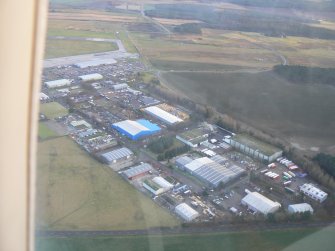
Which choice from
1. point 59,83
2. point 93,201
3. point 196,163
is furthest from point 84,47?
point 93,201

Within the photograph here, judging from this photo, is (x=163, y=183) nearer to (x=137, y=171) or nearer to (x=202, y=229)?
(x=137, y=171)

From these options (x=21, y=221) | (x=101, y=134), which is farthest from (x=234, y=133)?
(x=21, y=221)

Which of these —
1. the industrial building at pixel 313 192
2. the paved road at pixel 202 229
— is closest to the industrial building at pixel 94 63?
the paved road at pixel 202 229

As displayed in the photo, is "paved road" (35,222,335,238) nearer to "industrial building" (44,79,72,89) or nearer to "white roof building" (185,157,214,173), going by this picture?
"white roof building" (185,157,214,173)

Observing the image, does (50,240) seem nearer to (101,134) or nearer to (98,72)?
(101,134)

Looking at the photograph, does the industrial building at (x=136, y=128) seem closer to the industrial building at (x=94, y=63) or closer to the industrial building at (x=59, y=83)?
the industrial building at (x=59, y=83)
